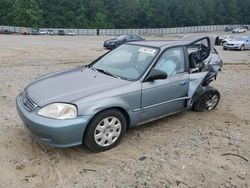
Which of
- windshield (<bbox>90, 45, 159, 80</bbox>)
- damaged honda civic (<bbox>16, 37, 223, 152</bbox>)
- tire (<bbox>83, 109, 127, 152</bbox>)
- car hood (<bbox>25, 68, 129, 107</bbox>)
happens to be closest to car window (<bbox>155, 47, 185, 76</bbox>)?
damaged honda civic (<bbox>16, 37, 223, 152</bbox>)

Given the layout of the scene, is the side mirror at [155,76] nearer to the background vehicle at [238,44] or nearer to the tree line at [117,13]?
the background vehicle at [238,44]

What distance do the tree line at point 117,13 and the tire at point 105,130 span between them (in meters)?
63.5

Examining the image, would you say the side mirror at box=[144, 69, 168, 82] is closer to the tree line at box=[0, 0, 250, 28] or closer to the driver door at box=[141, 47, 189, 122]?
the driver door at box=[141, 47, 189, 122]

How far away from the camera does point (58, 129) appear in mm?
3490

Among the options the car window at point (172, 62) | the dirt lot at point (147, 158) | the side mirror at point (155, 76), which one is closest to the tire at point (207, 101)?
the dirt lot at point (147, 158)

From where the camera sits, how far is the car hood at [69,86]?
12.4ft

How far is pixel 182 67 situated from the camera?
16.3 feet

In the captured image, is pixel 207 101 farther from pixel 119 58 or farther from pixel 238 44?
pixel 238 44

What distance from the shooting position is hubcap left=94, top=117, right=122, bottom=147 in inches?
152

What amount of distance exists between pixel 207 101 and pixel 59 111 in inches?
127

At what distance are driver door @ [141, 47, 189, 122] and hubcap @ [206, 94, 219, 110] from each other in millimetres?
869

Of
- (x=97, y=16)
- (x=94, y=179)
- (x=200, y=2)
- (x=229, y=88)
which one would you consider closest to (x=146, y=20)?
(x=97, y=16)

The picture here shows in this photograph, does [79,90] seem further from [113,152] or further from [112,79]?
[113,152]

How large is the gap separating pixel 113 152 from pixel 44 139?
0.97 metres
